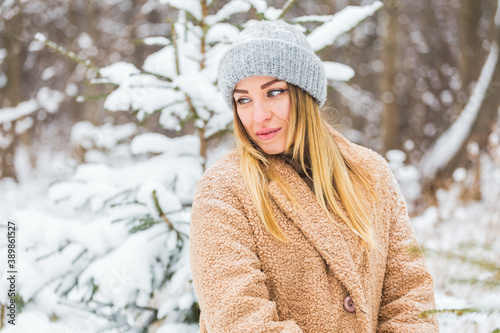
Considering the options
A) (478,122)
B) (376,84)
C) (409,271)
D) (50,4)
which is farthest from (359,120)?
(409,271)

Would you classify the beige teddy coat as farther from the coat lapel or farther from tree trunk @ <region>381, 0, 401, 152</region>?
tree trunk @ <region>381, 0, 401, 152</region>

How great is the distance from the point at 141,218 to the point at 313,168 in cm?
73

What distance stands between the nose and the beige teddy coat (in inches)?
6.5

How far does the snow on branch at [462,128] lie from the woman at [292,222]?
500 cm

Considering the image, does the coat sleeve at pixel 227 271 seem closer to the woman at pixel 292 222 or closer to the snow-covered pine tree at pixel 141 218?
the woman at pixel 292 222

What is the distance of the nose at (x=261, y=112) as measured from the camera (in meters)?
1.37

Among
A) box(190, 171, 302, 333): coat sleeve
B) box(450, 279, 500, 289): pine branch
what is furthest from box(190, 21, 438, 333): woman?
box(450, 279, 500, 289): pine branch

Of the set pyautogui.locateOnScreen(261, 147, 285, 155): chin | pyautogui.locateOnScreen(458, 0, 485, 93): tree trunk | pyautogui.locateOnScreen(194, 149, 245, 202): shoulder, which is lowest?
pyautogui.locateOnScreen(194, 149, 245, 202): shoulder

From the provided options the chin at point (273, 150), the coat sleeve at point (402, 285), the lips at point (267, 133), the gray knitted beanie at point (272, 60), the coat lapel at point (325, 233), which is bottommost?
the coat sleeve at point (402, 285)

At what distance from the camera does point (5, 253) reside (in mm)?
1772

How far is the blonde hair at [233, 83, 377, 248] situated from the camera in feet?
4.51

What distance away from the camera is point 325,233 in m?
1.33

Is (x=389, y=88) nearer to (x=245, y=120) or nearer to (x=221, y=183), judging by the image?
(x=245, y=120)

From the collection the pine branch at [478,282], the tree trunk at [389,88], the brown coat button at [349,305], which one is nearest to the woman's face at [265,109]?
the brown coat button at [349,305]
